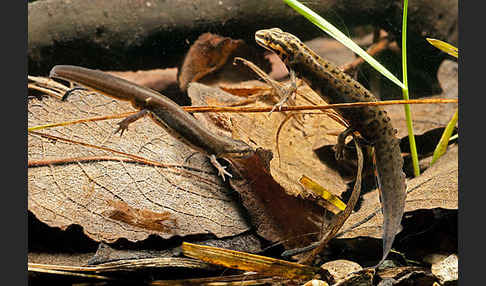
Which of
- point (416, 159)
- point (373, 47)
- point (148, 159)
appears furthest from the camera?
point (373, 47)

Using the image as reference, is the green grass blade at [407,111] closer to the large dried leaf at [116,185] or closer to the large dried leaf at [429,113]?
the large dried leaf at [429,113]

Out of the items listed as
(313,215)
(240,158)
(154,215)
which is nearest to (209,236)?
(154,215)

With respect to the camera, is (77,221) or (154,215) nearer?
(77,221)

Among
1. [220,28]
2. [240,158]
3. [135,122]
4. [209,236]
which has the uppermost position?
[220,28]

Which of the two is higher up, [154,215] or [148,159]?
[148,159]

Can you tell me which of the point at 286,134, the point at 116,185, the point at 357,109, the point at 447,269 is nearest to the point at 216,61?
the point at 286,134

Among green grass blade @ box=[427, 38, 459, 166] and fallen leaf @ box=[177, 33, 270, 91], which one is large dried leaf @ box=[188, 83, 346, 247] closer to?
fallen leaf @ box=[177, 33, 270, 91]

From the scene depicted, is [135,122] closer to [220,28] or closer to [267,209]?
[267,209]

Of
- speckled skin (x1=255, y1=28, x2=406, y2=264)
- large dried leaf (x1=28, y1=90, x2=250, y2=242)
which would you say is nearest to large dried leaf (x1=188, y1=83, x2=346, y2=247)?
large dried leaf (x1=28, y1=90, x2=250, y2=242)
